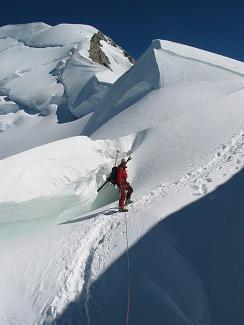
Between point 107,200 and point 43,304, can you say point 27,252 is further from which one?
point 107,200

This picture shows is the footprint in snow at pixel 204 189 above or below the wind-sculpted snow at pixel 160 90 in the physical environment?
above

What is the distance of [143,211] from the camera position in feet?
26.4

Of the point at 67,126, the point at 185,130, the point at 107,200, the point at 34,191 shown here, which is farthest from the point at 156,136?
the point at 67,126

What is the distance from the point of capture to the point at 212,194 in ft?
25.8

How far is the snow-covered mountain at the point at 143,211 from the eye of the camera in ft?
20.2

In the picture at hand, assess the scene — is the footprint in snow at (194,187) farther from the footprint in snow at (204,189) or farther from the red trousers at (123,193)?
the red trousers at (123,193)

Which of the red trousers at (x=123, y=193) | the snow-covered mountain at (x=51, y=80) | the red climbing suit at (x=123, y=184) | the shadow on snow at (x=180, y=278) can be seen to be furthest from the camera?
the snow-covered mountain at (x=51, y=80)

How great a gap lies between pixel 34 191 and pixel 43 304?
3749 mm

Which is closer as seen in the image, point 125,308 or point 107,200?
point 125,308

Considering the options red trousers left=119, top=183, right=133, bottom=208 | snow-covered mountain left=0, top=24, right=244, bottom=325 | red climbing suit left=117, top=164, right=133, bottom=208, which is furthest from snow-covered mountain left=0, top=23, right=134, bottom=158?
red trousers left=119, top=183, right=133, bottom=208

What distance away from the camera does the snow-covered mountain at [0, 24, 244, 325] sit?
6160 mm

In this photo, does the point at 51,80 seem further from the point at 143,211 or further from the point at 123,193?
the point at 143,211

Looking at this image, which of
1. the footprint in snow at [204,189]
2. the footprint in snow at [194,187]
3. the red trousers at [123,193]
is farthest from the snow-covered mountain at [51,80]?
the footprint in snow at [204,189]

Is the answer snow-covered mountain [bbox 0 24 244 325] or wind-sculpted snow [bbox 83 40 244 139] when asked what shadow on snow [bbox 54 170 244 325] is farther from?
wind-sculpted snow [bbox 83 40 244 139]
